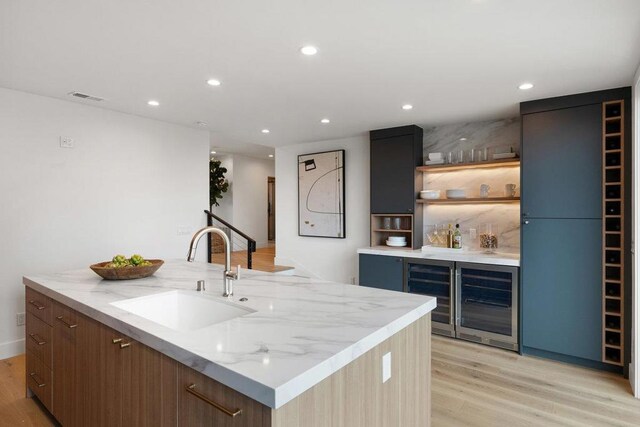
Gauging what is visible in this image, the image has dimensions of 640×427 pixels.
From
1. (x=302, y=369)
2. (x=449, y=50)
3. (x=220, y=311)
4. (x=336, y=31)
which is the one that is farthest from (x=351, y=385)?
(x=449, y=50)

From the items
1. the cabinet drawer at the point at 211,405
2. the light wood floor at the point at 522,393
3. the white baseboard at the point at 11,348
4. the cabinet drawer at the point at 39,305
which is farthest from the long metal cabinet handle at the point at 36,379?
the light wood floor at the point at 522,393

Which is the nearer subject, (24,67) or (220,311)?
(220,311)

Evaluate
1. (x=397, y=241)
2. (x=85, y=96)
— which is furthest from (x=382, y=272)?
(x=85, y=96)

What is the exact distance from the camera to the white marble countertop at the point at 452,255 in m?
3.52

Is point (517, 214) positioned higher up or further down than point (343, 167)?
further down

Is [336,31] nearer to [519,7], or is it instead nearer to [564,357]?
[519,7]

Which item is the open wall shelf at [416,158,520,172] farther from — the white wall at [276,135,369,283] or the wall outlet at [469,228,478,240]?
the white wall at [276,135,369,283]

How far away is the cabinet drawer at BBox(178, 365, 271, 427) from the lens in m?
0.99

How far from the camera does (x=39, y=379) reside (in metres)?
2.31

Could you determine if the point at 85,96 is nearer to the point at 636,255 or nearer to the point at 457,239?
the point at 457,239

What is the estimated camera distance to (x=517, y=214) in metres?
3.99

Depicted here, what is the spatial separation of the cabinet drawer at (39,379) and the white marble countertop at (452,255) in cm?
319

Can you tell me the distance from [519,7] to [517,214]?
2605 mm

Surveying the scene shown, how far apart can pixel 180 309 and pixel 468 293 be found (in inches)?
113
